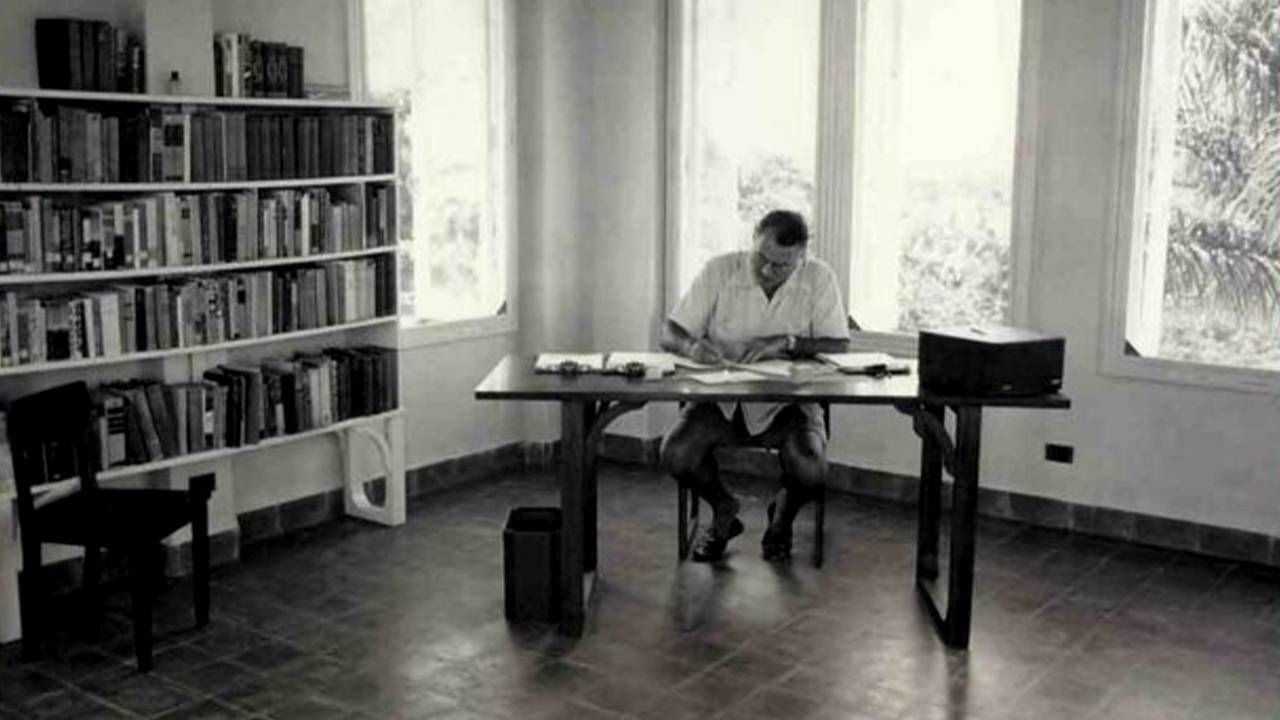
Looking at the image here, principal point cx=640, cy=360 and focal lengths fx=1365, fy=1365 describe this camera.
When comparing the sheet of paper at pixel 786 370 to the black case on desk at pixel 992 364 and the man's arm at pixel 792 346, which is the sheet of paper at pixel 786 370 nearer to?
the man's arm at pixel 792 346

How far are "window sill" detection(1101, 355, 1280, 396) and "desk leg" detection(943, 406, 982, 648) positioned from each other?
4.85 ft

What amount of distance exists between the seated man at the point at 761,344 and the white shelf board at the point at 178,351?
128 centimetres

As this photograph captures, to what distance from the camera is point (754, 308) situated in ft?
17.9

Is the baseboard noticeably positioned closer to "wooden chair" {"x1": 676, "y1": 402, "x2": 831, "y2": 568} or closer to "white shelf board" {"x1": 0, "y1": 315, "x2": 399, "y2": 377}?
"white shelf board" {"x1": 0, "y1": 315, "x2": 399, "y2": 377}

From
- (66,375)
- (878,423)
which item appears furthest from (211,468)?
(878,423)

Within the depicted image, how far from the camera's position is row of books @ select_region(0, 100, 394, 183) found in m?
4.40

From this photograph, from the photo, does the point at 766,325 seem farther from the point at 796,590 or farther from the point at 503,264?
the point at 503,264

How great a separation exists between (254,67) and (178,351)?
1167 millimetres

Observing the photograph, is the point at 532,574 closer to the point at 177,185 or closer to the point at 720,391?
the point at 720,391

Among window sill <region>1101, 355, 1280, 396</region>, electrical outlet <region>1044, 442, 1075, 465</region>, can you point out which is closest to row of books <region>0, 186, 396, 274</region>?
electrical outlet <region>1044, 442, 1075, 465</region>

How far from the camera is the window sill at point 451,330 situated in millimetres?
6285

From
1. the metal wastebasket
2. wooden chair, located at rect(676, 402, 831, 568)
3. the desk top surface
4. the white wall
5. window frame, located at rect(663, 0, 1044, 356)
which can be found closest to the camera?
the desk top surface

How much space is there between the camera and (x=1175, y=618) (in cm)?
479

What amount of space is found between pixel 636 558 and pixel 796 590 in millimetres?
705
